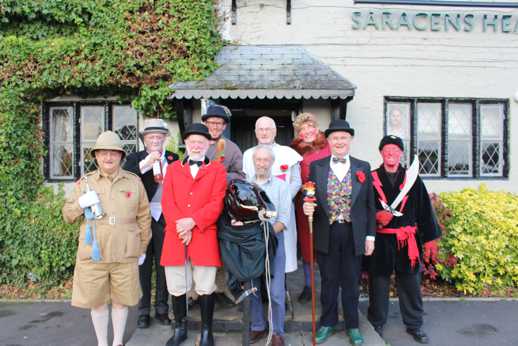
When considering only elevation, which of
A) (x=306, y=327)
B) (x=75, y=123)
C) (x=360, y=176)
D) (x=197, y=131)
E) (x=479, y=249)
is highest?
(x=75, y=123)

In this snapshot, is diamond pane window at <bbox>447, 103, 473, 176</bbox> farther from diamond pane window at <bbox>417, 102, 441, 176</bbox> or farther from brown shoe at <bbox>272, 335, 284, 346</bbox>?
brown shoe at <bbox>272, 335, 284, 346</bbox>

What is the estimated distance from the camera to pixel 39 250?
243 inches

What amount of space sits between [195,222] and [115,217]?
2.50ft

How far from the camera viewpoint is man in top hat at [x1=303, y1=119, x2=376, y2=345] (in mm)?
3775

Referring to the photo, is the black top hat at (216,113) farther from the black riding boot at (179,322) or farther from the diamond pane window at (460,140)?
the diamond pane window at (460,140)

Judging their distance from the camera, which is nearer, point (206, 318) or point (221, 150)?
point (206, 318)

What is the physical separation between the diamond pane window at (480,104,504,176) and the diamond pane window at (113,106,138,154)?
22.2ft

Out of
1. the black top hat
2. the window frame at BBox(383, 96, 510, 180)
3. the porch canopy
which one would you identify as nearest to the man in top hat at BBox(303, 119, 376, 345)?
the black top hat

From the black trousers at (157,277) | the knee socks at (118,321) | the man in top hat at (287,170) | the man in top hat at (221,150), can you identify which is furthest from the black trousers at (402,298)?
the knee socks at (118,321)

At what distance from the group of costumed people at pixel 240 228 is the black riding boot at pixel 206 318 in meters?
0.01

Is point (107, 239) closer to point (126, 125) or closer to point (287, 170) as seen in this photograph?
point (287, 170)

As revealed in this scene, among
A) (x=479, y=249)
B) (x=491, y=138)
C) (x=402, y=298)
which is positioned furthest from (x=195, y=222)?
(x=491, y=138)

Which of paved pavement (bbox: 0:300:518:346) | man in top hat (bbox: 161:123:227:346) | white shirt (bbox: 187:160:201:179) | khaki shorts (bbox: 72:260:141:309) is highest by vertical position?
white shirt (bbox: 187:160:201:179)

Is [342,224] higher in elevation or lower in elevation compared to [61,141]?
lower
